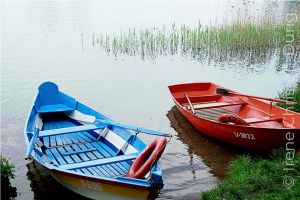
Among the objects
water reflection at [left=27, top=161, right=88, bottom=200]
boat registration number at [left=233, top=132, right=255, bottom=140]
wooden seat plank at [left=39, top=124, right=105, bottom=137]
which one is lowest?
water reflection at [left=27, top=161, right=88, bottom=200]

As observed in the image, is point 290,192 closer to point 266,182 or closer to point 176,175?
point 266,182

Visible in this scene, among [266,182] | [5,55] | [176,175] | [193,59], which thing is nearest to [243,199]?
[266,182]

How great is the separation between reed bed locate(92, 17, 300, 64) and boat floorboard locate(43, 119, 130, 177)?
30.6ft

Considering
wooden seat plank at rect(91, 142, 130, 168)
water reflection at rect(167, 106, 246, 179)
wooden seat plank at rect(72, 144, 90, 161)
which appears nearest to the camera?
Answer: wooden seat plank at rect(72, 144, 90, 161)

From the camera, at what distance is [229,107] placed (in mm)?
9352

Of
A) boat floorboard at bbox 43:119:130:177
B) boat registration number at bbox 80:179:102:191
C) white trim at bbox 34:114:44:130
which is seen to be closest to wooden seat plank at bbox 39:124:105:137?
boat floorboard at bbox 43:119:130:177

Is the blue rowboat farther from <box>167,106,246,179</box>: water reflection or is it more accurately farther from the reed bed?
the reed bed

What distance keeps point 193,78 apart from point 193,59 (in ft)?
7.53

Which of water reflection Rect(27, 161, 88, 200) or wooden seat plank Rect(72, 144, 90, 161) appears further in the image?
wooden seat plank Rect(72, 144, 90, 161)

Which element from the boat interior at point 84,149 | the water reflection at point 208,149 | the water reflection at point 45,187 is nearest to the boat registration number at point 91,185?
the boat interior at point 84,149

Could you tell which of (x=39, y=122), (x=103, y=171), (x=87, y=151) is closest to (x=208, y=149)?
(x=87, y=151)

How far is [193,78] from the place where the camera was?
14.1 m

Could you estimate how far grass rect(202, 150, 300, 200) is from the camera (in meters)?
5.38

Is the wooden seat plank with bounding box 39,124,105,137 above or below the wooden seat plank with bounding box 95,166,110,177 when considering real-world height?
above
